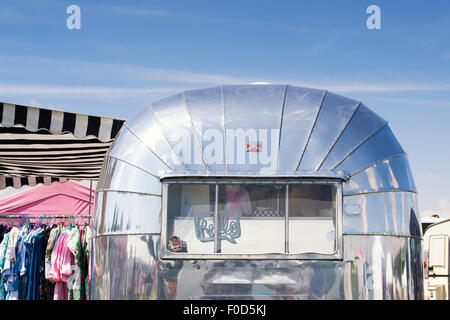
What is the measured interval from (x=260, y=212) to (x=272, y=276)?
0.50 m

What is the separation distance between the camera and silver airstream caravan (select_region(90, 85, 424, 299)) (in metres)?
4.10

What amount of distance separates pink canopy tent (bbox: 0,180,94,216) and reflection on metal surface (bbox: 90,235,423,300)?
31.3ft

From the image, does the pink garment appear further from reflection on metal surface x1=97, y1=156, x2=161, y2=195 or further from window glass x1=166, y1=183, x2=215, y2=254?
window glass x1=166, y1=183, x2=215, y2=254

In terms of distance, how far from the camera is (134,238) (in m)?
4.21

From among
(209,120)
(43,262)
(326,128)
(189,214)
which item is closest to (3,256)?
(43,262)

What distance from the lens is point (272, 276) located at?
4.08 meters

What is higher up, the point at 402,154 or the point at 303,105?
the point at 303,105

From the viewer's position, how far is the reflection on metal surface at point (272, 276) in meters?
4.06

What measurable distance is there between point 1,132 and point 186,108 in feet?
13.0

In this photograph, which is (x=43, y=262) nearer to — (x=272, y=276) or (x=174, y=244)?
(x=174, y=244)

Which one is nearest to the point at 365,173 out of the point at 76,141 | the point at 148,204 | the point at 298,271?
the point at 298,271

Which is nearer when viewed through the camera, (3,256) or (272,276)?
(272,276)
